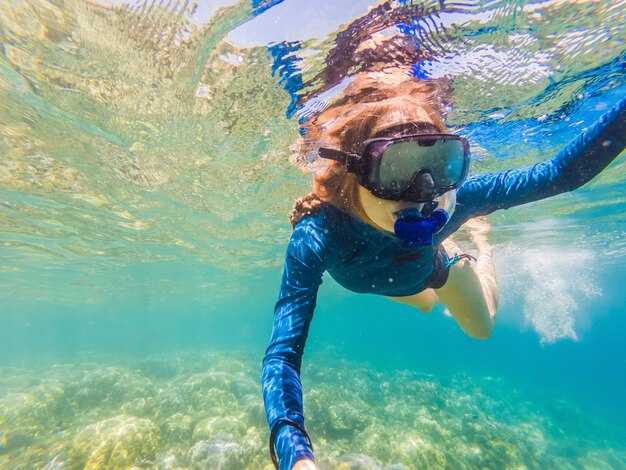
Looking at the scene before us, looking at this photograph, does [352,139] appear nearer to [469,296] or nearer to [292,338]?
[292,338]

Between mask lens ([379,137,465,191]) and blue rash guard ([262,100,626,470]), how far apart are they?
646mm

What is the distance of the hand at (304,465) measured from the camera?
176 centimetres

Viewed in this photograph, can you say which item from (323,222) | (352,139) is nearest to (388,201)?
(323,222)

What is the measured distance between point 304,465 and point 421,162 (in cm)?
232

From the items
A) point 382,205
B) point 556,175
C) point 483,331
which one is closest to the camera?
point 382,205

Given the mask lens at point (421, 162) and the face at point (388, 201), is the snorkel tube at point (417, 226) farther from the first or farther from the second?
the mask lens at point (421, 162)

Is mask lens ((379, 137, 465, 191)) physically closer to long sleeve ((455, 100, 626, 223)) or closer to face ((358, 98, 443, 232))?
face ((358, 98, 443, 232))

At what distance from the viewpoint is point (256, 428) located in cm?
1199

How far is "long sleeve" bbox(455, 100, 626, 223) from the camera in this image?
3.11 m

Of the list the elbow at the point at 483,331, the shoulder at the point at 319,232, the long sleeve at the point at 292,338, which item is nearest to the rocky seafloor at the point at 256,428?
the elbow at the point at 483,331

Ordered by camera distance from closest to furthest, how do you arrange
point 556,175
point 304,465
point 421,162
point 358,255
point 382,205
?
point 304,465, point 421,162, point 382,205, point 358,255, point 556,175

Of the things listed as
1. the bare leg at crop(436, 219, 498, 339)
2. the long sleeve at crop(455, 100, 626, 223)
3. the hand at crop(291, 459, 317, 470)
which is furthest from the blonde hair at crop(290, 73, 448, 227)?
the bare leg at crop(436, 219, 498, 339)

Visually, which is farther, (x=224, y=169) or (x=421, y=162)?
(x=224, y=169)

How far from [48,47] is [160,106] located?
248 cm
